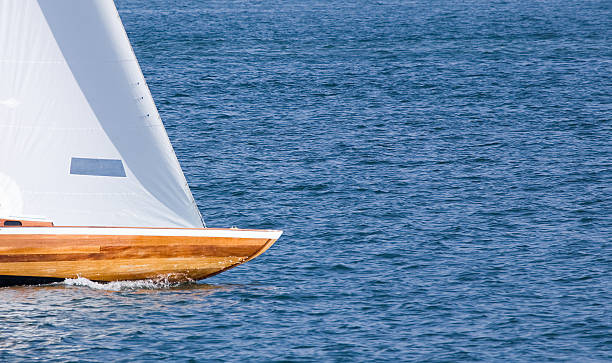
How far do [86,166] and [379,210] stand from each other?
1656 centimetres

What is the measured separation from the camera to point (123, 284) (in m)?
34.4

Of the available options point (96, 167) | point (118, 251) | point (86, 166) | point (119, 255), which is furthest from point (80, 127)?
point (119, 255)

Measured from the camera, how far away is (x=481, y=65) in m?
91.1

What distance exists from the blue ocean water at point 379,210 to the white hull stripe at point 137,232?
2116 mm

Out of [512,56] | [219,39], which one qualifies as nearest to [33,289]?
[512,56]

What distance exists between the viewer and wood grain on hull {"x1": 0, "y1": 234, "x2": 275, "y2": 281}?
3278 centimetres

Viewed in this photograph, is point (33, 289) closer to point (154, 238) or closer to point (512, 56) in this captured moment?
point (154, 238)

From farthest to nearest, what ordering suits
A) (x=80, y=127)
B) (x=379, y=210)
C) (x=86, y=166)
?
1. (x=379, y=210)
2. (x=86, y=166)
3. (x=80, y=127)

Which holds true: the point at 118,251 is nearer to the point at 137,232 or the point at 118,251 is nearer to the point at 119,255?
the point at 119,255

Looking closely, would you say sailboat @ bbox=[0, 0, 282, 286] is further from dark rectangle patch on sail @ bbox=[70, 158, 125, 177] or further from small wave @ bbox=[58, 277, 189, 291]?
small wave @ bbox=[58, 277, 189, 291]

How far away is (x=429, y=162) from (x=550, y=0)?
111442 mm

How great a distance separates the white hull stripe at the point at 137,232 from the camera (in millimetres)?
32438

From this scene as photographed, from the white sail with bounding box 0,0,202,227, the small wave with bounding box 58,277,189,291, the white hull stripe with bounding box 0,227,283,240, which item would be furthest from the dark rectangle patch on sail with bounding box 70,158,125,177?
the small wave with bounding box 58,277,189,291

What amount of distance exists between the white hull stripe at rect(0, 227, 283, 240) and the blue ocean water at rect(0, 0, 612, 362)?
2.12 metres
